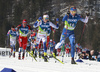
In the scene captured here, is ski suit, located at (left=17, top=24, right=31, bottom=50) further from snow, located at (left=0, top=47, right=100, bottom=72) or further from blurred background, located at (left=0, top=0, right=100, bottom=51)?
blurred background, located at (left=0, top=0, right=100, bottom=51)

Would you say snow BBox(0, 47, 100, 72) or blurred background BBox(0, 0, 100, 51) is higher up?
blurred background BBox(0, 0, 100, 51)

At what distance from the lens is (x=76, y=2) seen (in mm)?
73688

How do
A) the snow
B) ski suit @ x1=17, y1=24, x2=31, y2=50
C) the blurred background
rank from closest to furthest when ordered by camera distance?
the snow
ski suit @ x1=17, y1=24, x2=31, y2=50
the blurred background

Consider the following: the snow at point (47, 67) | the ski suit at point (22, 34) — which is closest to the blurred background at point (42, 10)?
the ski suit at point (22, 34)

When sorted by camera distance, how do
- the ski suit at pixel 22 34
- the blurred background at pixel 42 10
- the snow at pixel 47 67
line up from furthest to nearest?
1. the blurred background at pixel 42 10
2. the ski suit at pixel 22 34
3. the snow at pixel 47 67

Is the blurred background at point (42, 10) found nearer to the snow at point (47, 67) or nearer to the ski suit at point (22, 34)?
the ski suit at point (22, 34)

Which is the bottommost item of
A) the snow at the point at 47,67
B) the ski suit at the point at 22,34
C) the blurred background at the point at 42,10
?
the snow at the point at 47,67

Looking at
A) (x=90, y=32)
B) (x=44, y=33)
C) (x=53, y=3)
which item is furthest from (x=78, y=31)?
(x=44, y=33)

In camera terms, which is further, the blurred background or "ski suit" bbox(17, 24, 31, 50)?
the blurred background

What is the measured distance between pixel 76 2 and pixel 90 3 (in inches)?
295

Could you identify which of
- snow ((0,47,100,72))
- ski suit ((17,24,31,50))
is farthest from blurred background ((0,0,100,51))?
snow ((0,47,100,72))

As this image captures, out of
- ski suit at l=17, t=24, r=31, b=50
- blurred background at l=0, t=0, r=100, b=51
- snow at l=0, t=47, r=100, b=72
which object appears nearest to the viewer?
snow at l=0, t=47, r=100, b=72

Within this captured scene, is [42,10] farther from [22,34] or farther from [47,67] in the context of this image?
[47,67]

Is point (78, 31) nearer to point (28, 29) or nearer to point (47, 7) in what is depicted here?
point (47, 7)
